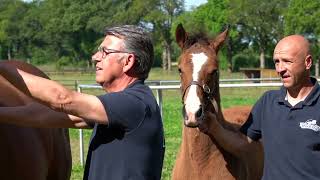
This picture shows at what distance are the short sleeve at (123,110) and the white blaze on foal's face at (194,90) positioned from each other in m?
1.81

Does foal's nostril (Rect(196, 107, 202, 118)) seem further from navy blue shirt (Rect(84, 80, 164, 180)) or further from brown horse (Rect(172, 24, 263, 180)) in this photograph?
navy blue shirt (Rect(84, 80, 164, 180))

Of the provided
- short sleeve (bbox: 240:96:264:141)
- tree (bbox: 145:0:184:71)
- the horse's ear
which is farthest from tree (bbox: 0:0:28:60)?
short sleeve (bbox: 240:96:264:141)

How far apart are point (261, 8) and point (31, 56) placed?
30.8m

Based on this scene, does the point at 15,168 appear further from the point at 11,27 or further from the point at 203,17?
the point at 11,27

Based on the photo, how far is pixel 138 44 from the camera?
2557 millimetres

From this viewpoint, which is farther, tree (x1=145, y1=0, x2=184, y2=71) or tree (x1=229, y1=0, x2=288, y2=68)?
tree (x1=145, y1=0, x2=184, y2=71)

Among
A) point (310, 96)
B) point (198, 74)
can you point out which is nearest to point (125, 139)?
point (310, 96)

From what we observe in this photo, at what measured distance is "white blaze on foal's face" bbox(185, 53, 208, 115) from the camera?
430 cm

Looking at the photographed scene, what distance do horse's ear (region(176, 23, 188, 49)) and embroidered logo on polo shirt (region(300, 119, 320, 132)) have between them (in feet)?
6.91

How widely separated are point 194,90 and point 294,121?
1.41 meters

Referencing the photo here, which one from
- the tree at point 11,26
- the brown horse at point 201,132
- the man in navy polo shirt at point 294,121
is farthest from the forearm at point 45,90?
the tree at point 11,26

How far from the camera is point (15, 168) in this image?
3.53 metres

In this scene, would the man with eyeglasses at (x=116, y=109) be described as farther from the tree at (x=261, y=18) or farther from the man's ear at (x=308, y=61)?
the tree at (x=261, y=18)

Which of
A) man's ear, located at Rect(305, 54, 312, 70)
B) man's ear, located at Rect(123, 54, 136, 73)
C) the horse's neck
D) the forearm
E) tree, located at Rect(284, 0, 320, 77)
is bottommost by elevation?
the horse's neck
